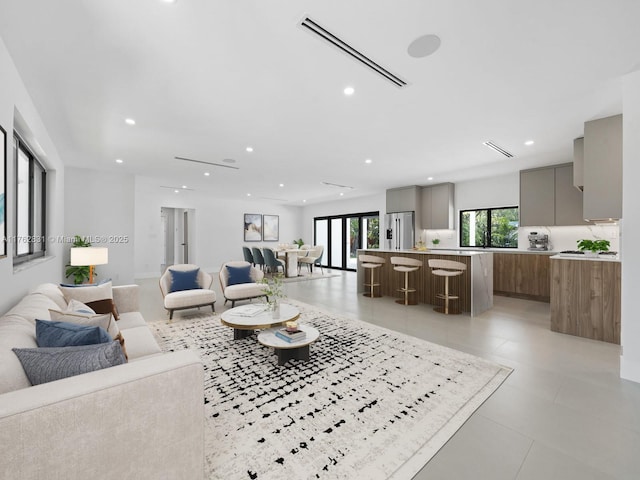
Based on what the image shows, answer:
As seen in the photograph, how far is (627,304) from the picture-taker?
2.57m

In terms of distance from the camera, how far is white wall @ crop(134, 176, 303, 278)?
27.6 feet

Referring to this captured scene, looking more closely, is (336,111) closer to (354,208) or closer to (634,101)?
(634,101)

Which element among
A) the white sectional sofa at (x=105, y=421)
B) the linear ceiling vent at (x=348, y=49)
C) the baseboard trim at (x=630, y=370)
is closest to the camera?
the white sectional sofa at (x=105, y=421)

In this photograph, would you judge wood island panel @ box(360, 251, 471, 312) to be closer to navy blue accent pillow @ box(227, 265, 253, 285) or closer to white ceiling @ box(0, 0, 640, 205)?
white ceiling @ box(0, 0, 640, 205)

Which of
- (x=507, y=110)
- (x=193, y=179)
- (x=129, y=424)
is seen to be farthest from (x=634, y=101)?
(x=193, y=179)

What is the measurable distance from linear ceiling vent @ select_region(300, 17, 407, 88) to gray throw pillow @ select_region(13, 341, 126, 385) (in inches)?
90.7

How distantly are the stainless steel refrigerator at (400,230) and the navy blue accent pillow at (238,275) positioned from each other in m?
4.51

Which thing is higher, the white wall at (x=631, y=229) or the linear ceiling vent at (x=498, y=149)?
the linear ceiling vent at (x=498, y=149)

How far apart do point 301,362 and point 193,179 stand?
19.2ft

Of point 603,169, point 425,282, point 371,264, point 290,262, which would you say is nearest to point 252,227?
point 290,262

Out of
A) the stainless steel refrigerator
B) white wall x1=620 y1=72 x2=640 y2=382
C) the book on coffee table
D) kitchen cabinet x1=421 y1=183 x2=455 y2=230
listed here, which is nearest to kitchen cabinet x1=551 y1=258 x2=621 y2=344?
white wall x1=620 y1=72 x2=640 y2=382

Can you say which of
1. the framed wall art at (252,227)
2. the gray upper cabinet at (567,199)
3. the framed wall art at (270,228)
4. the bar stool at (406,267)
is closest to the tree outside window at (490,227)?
the gray upper cabinet at (567,199)

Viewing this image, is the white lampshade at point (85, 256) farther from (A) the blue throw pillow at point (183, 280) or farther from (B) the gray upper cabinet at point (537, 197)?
(B) the gray upper cabinet at point (537, 197)

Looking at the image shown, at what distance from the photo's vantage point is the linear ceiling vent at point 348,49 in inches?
77.3
